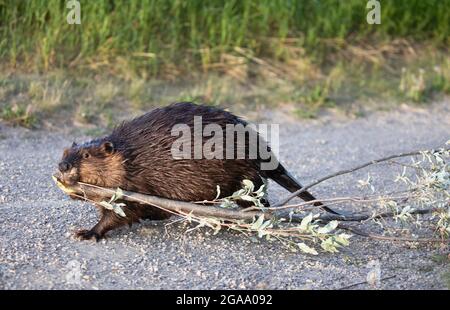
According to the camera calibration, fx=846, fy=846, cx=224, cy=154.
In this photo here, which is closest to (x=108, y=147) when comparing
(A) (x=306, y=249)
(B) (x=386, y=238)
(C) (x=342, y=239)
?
(A) (x=306, y=249)

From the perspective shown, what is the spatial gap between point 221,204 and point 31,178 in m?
1.68

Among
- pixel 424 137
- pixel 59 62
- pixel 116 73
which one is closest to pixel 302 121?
pixel 424 137

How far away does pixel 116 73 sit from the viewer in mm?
7910

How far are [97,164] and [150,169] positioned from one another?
0.99 feet

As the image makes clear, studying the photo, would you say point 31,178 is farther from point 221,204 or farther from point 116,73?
point 116,73

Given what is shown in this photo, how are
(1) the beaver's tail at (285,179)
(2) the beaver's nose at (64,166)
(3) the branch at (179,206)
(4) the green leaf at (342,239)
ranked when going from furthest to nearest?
(1) the beaver's tail at (285,179)
(2) the beaver's nose at (64,166)
(3) the branch at (179,206)
(4) the green leaf at (342,239)

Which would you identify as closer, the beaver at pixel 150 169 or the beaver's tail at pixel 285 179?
the beaver at pixel 150 169

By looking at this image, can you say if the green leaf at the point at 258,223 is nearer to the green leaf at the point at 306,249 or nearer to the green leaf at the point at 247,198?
the green leaf at the point at 247,198

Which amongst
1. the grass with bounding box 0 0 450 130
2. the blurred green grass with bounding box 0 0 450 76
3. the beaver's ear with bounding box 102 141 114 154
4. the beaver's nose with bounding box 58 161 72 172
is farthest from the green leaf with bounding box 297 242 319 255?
the blurred green grass with bounding box 0 0 450 76

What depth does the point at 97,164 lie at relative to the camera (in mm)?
4820

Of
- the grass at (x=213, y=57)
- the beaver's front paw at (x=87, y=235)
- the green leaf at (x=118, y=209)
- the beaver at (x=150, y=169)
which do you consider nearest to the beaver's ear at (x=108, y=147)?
the beaver at (x=150, y=169)

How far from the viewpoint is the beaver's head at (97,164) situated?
481 cm

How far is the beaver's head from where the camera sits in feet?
15.8

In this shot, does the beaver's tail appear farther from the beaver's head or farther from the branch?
the beaver's head
